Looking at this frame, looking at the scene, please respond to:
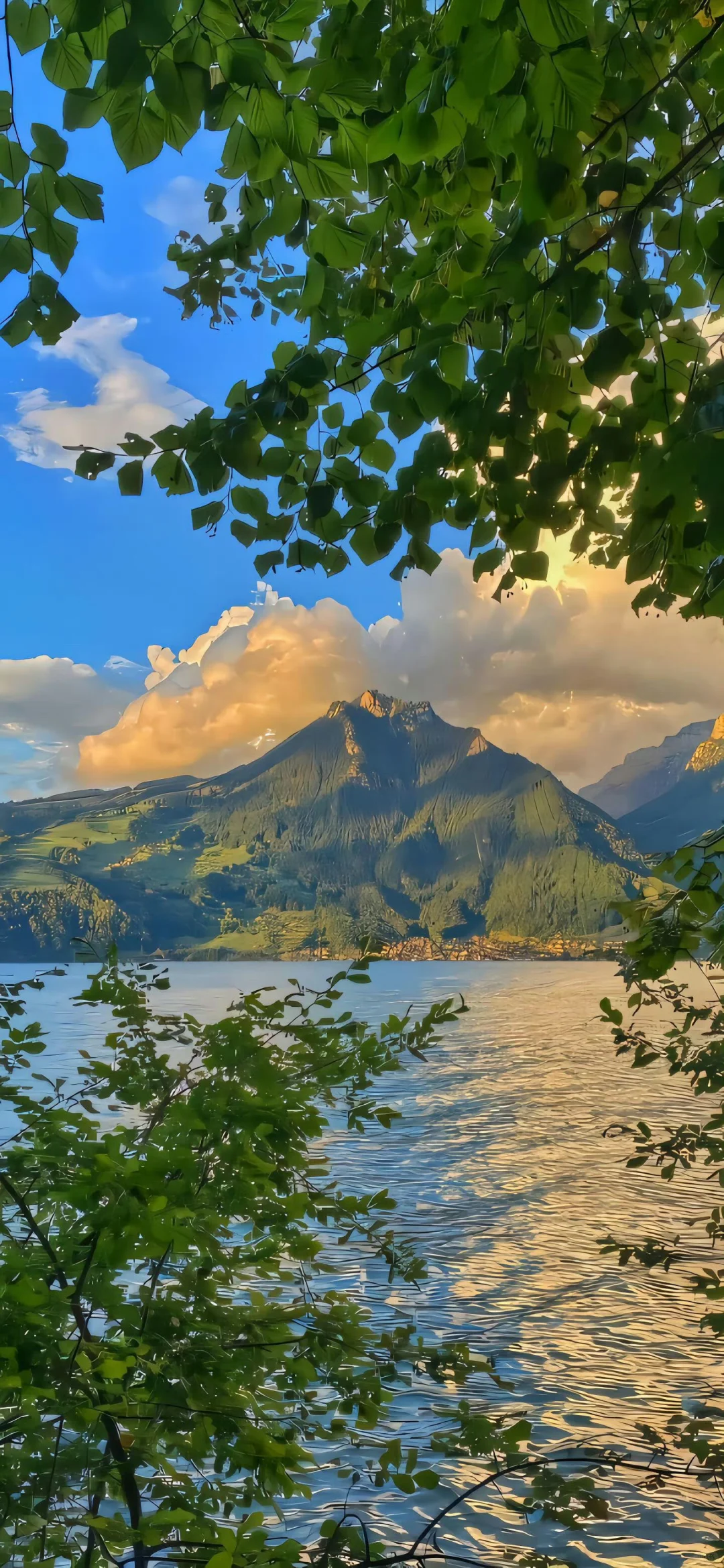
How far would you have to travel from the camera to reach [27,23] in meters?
1.12

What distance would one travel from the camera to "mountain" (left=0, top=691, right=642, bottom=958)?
125188 millimetres

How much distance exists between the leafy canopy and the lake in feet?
7.88

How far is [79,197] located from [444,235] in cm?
65

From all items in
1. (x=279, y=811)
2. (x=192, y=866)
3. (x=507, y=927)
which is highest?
(x=279, y=811)

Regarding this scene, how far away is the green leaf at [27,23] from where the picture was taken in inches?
43.9

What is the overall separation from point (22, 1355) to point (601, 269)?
2.13 m

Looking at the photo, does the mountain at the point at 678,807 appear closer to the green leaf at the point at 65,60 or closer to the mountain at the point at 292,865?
the mountain at the point at 292,865

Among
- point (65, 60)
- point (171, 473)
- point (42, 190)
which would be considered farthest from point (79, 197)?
point (171, 473)

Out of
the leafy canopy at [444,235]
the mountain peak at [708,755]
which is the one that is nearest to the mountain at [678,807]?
the mountain peak at [708,755]

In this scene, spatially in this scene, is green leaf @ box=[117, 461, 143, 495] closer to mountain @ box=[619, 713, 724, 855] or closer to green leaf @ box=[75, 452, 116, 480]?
green leaf @ box=[75, 452, 116, 480]

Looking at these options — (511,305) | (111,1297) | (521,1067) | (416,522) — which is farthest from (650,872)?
(521,1067)

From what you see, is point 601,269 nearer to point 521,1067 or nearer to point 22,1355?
point 22,1355

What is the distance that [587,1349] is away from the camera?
7.41 meters

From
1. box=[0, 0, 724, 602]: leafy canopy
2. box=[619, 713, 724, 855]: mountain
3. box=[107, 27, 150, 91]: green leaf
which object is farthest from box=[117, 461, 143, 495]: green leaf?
box=[619, 713, 724, 855]: mountain
